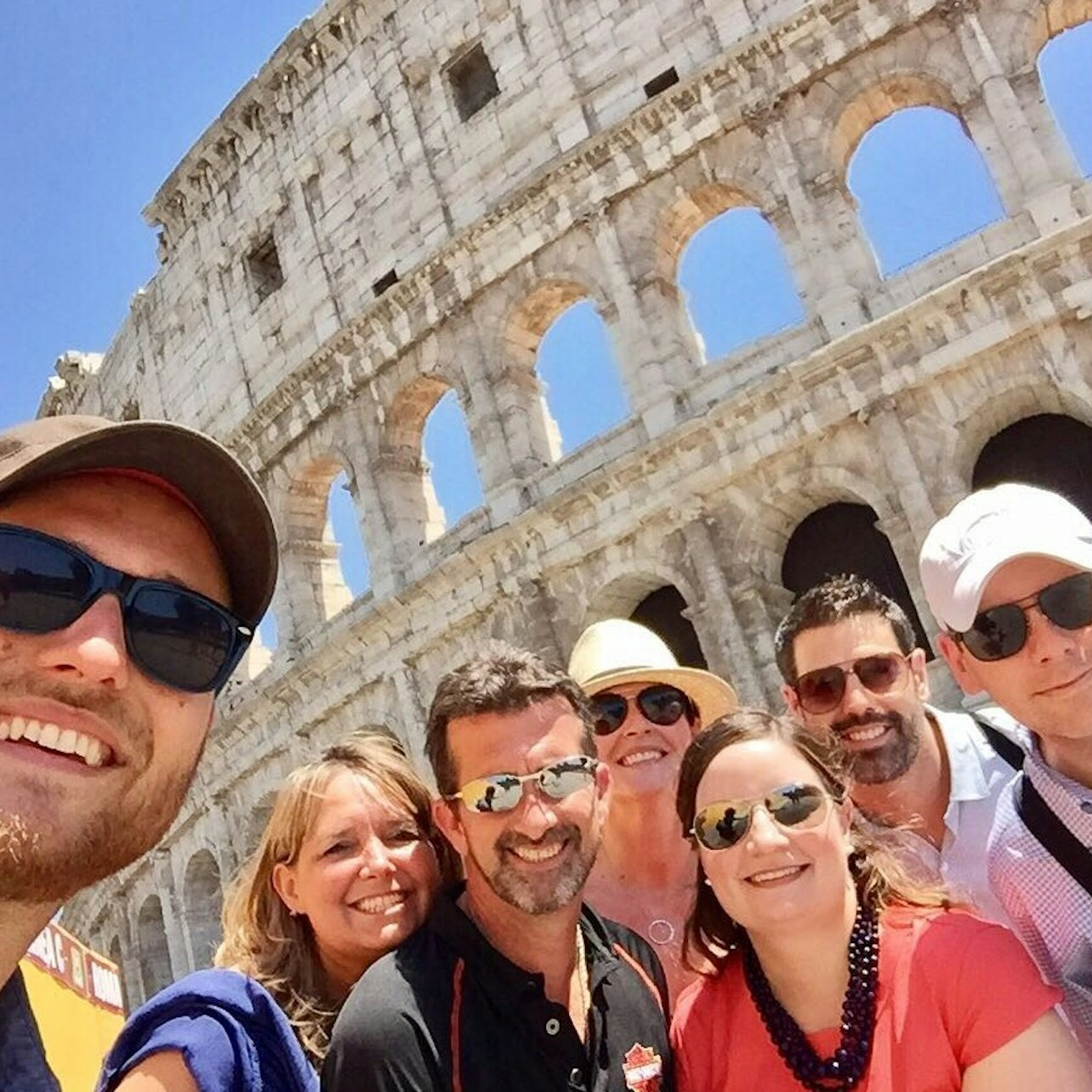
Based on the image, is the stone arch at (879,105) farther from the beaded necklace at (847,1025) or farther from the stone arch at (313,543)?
the beaded necklace at (847,1025)

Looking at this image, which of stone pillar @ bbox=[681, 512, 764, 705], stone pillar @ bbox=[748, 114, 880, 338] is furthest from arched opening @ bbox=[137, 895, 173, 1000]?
stone pillar @ bbox=[748, 114, 880, 338]

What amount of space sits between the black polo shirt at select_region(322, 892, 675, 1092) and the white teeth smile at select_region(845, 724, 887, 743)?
53.7 inches

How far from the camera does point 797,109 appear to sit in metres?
10.7

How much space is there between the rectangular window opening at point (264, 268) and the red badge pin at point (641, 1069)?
14514mm

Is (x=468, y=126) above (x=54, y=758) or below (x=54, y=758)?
above

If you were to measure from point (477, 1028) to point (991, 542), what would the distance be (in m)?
1.70

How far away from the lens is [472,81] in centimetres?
1355

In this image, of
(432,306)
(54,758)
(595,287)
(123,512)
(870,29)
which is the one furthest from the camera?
(432,306)

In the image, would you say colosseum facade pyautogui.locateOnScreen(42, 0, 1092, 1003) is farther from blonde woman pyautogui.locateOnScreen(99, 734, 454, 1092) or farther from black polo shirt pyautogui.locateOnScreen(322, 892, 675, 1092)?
black polo shirt pyautogui.locateOnScreen(322, 892, 675, 1092)

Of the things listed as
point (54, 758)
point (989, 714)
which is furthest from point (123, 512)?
point (989, 714)

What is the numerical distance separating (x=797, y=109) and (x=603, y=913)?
9352 millimetres

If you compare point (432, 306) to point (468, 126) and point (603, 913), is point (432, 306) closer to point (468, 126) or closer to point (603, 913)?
point (468, 126)

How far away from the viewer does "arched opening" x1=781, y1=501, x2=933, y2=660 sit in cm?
1004

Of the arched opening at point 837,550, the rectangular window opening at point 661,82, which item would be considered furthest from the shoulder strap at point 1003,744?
the rectangular window opening at point 661,82
